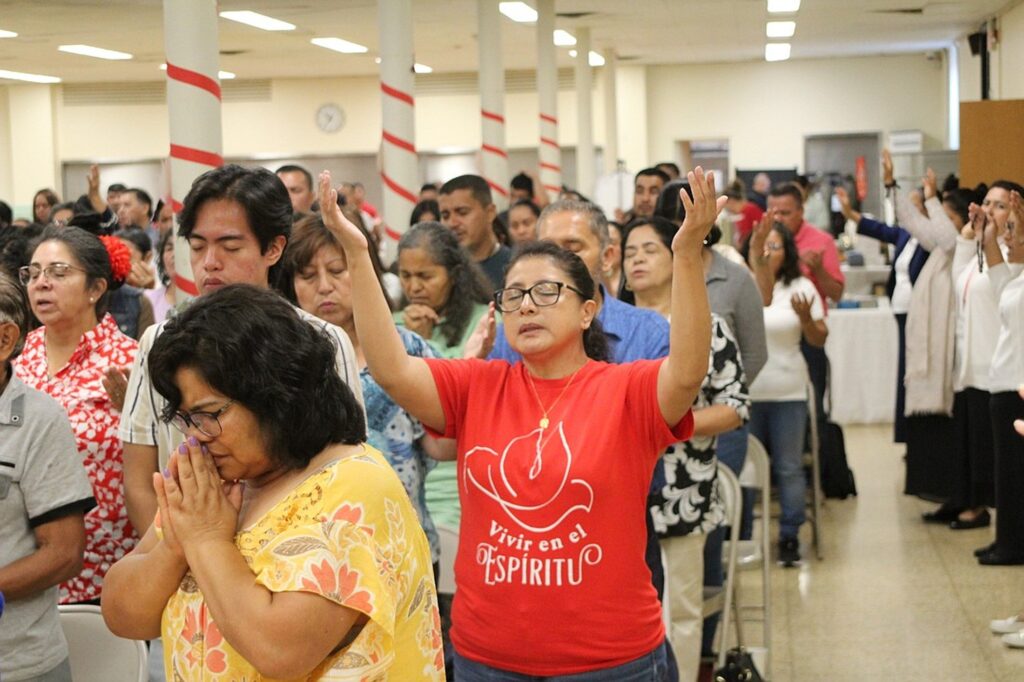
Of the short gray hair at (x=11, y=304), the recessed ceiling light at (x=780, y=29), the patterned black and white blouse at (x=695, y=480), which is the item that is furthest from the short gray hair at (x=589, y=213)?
the recessed ceiling light at (x=780, y=29)

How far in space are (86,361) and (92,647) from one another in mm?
902

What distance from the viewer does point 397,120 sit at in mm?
9352

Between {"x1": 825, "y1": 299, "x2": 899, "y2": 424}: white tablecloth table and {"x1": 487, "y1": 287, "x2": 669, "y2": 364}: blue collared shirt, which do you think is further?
{"x1": 825, "y1": 299, "x2": 899, "y2": 424}: white tablecloth table

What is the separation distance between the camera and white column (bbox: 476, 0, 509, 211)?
12.4 metres

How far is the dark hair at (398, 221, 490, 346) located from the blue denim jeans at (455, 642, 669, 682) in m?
1.71

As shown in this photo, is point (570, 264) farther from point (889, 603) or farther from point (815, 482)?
point (815, 482)

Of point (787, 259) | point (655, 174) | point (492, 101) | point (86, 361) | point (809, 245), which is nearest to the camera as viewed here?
point (86, 361)

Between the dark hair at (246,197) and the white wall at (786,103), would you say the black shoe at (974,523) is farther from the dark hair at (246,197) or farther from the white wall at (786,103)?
the white wall at (786,103)

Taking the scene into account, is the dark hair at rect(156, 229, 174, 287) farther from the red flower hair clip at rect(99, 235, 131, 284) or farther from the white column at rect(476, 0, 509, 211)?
the white column at rect(476, 0, 509, 211)

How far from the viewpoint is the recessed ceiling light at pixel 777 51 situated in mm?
19666

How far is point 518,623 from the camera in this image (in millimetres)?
2879

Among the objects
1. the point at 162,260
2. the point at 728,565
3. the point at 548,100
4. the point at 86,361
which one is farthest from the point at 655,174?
the point at 548,100

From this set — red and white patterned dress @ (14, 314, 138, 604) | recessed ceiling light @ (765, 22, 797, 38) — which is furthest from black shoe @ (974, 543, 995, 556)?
recessed ceiling light @ (765, 22, 797, 38)

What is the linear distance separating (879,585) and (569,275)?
407 centimetres
